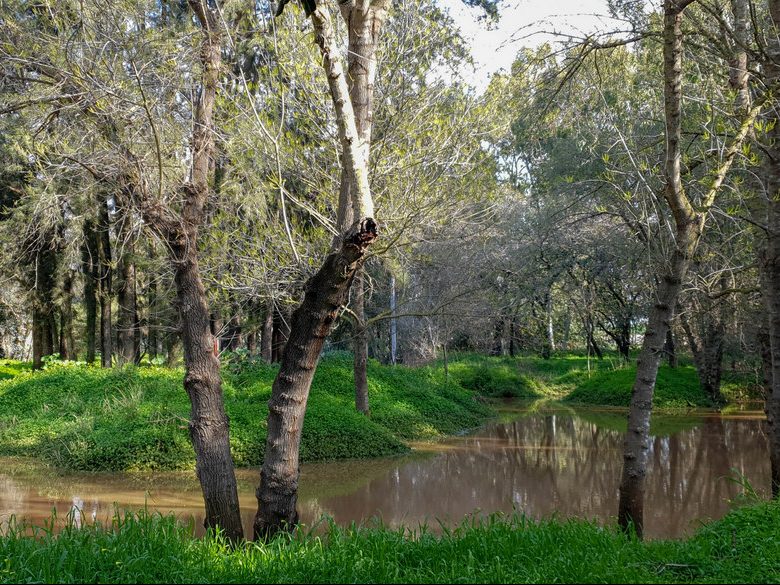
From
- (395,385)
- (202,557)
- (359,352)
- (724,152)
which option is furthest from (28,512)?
(395,385)

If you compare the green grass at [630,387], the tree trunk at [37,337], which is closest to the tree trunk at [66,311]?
the tree trunk at [37,337]

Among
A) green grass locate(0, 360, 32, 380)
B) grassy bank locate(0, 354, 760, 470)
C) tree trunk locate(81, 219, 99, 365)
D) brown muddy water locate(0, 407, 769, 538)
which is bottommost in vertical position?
brown muddy water locate(0, 407, 769, 538)

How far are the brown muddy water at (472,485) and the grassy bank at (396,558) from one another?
141cm

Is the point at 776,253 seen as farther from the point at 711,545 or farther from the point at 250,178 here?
the point at 250,178

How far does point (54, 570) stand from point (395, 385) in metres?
12.6

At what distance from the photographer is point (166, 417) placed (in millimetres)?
10211

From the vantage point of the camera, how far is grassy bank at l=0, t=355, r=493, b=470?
10336mm

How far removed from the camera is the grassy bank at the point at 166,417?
10.3m

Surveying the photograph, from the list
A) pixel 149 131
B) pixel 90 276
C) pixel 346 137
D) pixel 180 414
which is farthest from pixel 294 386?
pixel 90 276

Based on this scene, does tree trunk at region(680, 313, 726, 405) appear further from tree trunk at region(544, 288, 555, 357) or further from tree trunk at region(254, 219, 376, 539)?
tree trunk at region(254, 219, 376, 539)

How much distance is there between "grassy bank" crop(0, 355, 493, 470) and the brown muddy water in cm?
40

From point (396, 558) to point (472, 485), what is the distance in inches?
255

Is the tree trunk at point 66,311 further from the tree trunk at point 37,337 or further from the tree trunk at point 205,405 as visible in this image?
the tree trunk at point 205,405

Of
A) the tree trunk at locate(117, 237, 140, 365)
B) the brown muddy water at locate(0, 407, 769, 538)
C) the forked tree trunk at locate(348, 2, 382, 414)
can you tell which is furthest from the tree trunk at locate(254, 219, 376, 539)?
the tree trunk at locate(117, 237, 140, 365)
